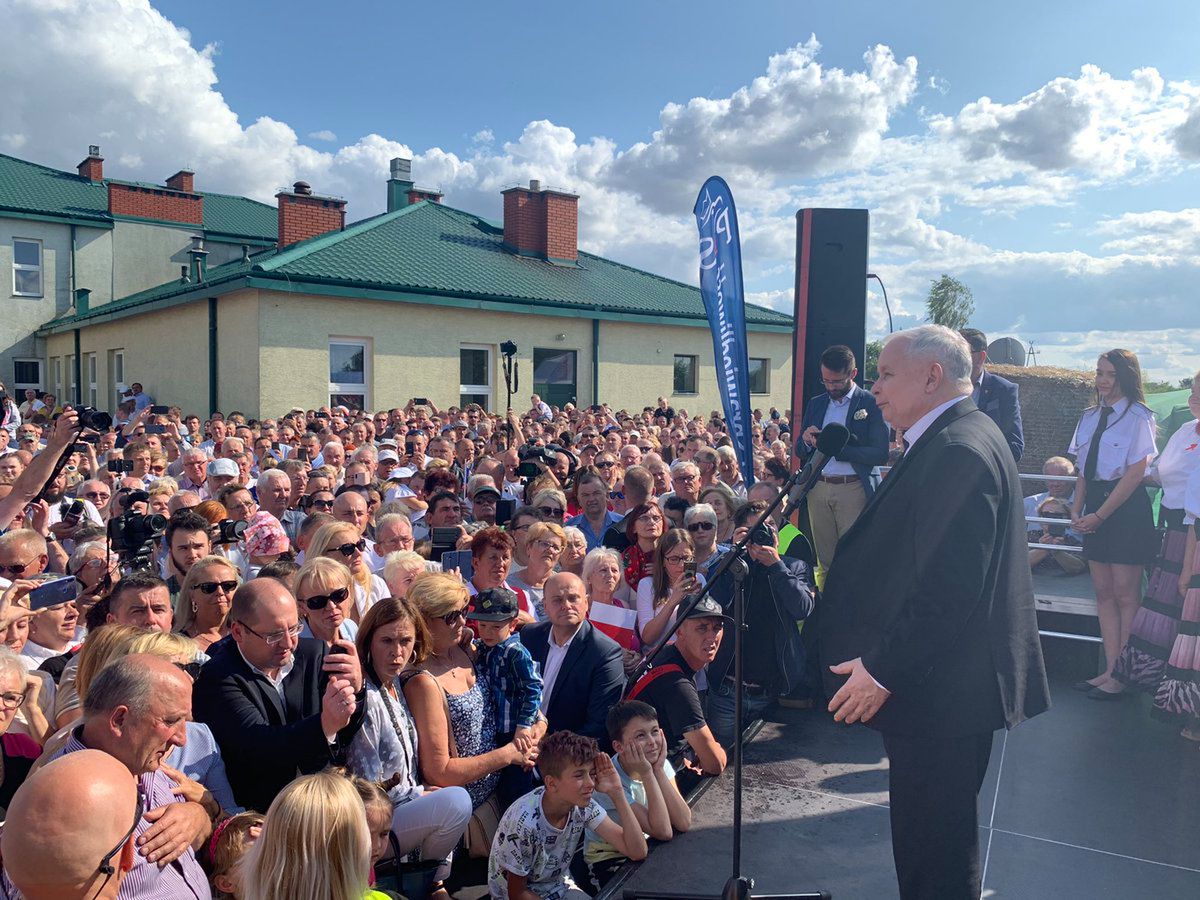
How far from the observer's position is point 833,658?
2.71 m

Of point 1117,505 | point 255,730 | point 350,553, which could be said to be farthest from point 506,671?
point 1117,505

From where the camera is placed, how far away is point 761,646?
494 cm

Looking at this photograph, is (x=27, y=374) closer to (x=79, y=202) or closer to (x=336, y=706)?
(x=79, y=202)

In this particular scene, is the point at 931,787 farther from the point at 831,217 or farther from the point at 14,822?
the point at 831,217

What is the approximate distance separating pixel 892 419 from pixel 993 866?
6.77 ft

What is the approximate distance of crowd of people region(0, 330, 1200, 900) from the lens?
7.54 feet

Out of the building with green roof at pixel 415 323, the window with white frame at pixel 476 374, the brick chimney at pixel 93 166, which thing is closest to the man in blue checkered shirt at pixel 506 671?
the building with green roof at pixel 415 323

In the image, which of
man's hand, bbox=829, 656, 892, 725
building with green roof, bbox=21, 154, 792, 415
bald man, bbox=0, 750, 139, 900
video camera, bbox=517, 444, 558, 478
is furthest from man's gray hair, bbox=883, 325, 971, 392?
building with green roof, bbox=21, 154, 792, 415

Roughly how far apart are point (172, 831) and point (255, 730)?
22.2 inches

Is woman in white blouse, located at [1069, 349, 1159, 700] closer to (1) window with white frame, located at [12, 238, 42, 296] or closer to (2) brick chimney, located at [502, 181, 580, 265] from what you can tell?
(2) brick chimney, located at [502, 181, 580, 265]

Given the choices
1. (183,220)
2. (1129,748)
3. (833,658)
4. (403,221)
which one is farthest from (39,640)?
(183,220)

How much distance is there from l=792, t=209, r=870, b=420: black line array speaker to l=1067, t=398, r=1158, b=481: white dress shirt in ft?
5.92

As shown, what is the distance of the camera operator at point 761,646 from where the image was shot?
4793 millimetres

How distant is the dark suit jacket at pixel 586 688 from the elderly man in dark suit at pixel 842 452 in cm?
219
